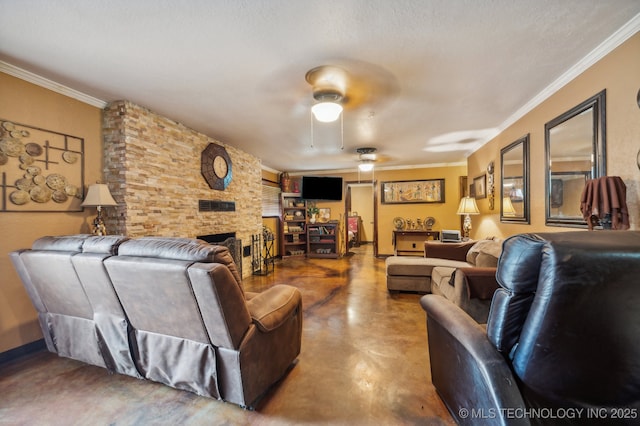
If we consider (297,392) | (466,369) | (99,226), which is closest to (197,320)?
(297,392)

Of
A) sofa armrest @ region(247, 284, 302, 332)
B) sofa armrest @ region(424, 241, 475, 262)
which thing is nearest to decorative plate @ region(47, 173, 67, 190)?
sofa armrest @ region(247, 284, 302, 332)

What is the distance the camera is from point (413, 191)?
6664mm

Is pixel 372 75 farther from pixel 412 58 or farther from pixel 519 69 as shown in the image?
pixel 519 69

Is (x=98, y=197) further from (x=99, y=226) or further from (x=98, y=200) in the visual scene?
(x=99, y=226)

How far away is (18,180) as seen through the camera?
2.17m

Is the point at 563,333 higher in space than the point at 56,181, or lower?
lower

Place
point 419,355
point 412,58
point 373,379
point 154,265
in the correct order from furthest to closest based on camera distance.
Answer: point 419,355
point 412,58
point 373,379
point 154,265

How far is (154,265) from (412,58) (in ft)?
7.59

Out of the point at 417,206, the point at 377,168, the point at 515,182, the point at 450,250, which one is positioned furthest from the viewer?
the point at 377,168

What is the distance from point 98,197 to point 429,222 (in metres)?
6.38

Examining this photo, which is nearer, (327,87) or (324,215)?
(327,87)

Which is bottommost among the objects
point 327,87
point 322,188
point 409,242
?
point 409,242

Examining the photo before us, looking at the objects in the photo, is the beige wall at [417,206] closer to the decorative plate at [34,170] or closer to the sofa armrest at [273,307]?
the sofa armrest at [273,307]

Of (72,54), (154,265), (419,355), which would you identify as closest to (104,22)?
(72,54)
